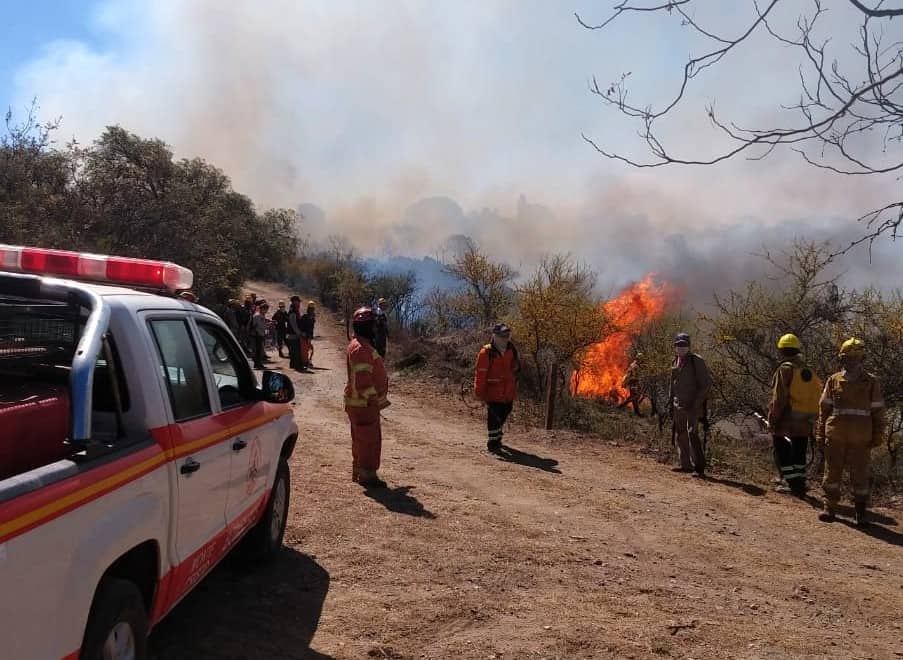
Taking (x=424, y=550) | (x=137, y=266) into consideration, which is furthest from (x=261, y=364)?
(x=137, y=266)

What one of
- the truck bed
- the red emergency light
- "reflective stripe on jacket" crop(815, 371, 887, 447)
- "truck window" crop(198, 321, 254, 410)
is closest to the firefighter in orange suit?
"truck window" crop(198, 321, 254, 410)

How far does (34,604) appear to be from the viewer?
2002 mm

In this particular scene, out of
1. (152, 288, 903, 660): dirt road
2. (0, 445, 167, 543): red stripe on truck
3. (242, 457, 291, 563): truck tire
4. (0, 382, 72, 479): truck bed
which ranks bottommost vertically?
(152, 288, 903, 660): dirt road

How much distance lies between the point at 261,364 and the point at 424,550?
12592 mm

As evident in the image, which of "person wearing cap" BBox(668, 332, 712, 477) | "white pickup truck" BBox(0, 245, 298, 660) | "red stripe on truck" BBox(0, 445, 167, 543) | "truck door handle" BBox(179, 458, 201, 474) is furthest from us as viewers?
"person wearing cap" BBox(668, 332, 712, 477)

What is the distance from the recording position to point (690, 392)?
9.37 metres

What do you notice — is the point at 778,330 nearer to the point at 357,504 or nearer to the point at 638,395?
the point at 638,395

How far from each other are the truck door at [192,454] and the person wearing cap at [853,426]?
6288 millimetres

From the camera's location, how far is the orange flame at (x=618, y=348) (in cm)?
1927

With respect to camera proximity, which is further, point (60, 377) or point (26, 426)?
point (60, 377)

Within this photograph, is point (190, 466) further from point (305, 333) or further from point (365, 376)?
point (305, 333)

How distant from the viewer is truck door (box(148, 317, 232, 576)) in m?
3.14

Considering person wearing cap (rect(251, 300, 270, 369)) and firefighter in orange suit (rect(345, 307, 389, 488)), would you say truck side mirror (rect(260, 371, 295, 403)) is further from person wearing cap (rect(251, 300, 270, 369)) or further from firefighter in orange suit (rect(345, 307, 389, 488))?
person wearing cap (rect(251, 300, 270, 369))

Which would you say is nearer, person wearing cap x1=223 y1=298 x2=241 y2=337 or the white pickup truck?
the white pickup truck
